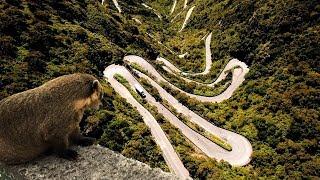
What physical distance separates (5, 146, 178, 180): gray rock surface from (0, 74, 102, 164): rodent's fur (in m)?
0.36

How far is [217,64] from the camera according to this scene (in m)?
109

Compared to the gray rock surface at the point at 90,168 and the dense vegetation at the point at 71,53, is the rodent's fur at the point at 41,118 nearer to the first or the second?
the gray rock surface at the point at 90,168

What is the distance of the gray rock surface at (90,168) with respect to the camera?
14.6 metres

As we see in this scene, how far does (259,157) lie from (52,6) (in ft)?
175

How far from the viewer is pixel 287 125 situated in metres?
74.3

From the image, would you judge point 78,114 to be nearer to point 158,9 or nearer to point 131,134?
Result: point 131,134

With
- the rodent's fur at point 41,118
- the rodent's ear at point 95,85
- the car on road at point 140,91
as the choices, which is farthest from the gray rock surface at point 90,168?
the car on road at point 140,91

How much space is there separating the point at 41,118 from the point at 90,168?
2.65m

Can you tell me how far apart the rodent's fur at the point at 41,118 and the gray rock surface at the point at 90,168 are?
0.36 meters

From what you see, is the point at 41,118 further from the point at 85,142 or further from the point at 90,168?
the point at 90,168

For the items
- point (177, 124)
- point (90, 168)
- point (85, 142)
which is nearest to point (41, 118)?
point (85, 142)

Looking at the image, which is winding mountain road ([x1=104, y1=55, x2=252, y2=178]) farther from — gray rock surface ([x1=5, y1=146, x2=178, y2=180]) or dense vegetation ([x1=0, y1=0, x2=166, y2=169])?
gray rock surface ([x1=5, y1=146, x2=178, y2=180])

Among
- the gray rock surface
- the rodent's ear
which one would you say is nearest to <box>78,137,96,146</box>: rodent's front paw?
the gray rock surface

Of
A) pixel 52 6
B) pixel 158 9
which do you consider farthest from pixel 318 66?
pixel 158 9
